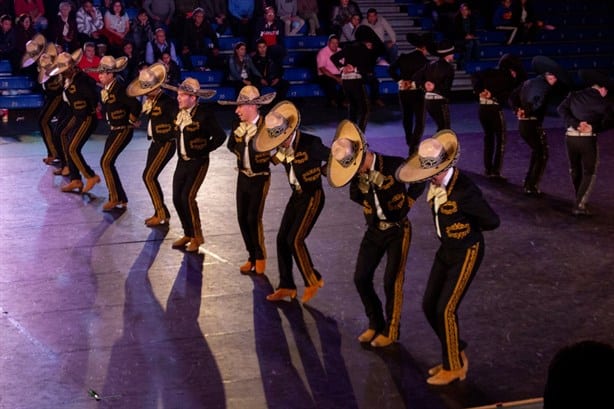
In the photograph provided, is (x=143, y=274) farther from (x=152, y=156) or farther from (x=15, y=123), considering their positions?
(x=15, y=123)

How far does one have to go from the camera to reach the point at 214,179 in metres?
13.4

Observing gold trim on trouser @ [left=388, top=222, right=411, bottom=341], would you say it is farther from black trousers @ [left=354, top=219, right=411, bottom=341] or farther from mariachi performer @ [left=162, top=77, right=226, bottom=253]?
mariachi performer @ [left=162, top=77, right=226, bottom=253]

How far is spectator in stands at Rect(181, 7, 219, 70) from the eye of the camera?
19.2 metres

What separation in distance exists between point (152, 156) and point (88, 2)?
8.77m

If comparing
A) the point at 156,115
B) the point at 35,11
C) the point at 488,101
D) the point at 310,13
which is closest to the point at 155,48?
the point at 35,11

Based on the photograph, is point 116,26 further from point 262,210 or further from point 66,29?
point 262,210

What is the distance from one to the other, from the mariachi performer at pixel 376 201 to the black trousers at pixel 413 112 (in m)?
7.30

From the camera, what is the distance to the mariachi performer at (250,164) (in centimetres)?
896

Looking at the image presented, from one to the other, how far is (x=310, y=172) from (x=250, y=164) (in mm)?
937

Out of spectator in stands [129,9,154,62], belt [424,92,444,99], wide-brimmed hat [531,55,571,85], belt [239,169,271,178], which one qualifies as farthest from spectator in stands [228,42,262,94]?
belt [239,169,271,178]

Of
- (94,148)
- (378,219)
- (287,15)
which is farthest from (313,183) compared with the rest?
(287,15)

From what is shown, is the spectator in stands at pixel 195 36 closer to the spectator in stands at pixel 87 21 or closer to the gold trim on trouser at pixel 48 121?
the spectator in stands at pixel 87 21

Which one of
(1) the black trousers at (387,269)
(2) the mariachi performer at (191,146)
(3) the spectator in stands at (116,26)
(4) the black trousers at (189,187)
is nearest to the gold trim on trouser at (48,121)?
(2) the mariachi performer at (191,146)

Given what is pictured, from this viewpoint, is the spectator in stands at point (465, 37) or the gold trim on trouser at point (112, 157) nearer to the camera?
the gold trim on trouser at point (112, 157)
